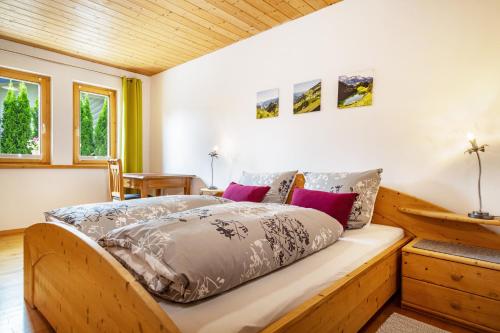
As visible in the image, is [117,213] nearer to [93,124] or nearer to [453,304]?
[453,304]

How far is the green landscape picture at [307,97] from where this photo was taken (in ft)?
8.52

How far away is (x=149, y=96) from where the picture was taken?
15.2 feet

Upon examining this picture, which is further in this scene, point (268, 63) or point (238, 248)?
point (268, 63)

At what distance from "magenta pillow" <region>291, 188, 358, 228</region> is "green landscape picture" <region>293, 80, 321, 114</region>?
3.16ft

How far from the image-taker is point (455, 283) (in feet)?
5.11

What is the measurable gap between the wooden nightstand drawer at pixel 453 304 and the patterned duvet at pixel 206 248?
80cm

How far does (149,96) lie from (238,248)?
13.7 feet

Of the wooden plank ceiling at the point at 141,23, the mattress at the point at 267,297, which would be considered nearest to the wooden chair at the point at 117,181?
the wooden plank ceiling at the point at 141,23

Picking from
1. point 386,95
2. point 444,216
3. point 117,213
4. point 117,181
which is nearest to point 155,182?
point 117,181

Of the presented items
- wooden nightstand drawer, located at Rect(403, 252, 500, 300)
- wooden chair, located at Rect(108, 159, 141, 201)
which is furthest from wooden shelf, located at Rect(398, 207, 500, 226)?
wooden chair, located at Rect(108, 159, 141, 201)

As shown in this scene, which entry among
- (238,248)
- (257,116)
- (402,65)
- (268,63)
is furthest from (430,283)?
(268,63)

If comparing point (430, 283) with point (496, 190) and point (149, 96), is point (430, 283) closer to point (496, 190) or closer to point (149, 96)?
point (496, 190)

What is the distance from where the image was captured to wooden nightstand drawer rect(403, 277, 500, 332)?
4.79 ft

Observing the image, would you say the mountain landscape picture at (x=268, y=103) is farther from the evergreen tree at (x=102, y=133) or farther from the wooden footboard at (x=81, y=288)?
the evergreen tree at (x=102, y=133)
